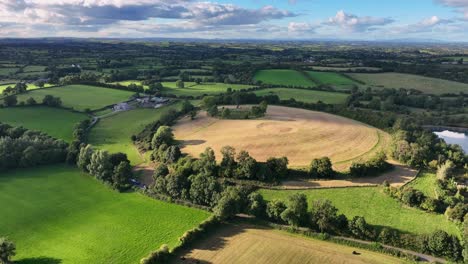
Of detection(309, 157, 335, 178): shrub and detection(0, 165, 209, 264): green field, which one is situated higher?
detection(309, 157, 335, 178): shrub

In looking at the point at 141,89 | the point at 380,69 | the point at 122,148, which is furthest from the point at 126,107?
the point at 380,69

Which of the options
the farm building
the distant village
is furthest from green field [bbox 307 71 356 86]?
the farm building

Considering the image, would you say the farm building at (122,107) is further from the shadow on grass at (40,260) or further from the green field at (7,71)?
the green field at (7,71)

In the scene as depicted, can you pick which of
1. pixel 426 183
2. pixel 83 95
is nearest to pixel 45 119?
pixel 83 95

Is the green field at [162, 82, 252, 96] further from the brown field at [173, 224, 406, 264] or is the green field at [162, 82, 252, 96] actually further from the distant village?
the brown field at [173, 224, 406, 264]

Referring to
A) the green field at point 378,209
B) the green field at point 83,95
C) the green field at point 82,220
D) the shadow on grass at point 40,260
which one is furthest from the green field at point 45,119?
the green field at point 378,209
